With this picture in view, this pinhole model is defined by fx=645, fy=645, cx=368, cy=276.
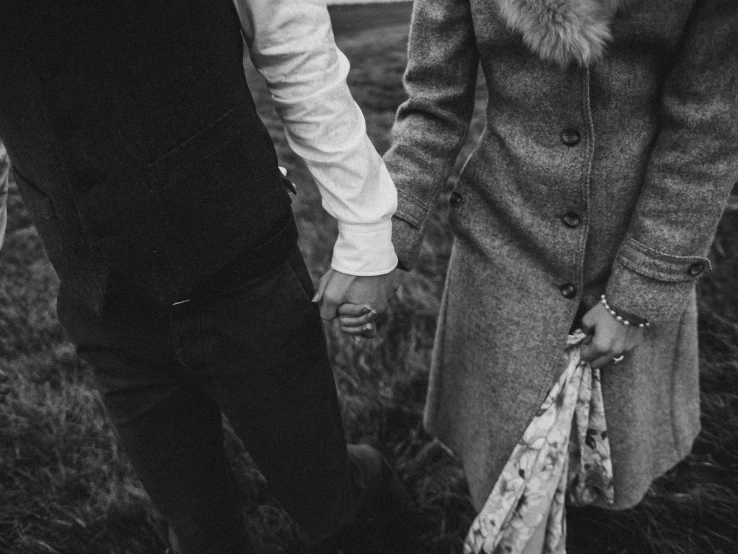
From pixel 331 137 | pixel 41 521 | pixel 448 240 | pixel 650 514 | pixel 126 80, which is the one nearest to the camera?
pixel 126 80

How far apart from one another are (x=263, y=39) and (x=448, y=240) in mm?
2041

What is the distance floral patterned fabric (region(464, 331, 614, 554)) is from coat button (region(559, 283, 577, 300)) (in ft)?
0.35

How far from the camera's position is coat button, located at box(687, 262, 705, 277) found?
3.91 ft

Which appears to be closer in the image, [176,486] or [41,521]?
[176,486]

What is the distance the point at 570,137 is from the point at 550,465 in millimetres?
714

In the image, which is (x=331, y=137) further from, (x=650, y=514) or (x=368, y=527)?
(x=650, y=514)

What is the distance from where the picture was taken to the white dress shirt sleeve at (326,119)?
101 cm

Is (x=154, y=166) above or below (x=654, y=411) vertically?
above

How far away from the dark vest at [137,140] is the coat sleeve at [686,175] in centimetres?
66

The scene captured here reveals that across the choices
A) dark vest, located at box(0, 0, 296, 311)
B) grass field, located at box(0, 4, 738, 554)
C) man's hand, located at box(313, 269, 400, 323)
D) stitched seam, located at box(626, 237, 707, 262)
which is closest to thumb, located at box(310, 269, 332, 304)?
man's hand, located at box(313, 269, 400, 323)

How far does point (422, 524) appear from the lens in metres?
1.99

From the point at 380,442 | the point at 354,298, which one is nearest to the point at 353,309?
the point at 354,298

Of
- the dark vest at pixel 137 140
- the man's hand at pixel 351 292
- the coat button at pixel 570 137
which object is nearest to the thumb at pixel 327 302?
the man's hand at pixel 351 292

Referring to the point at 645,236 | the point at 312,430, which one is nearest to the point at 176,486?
the point at 312,430
